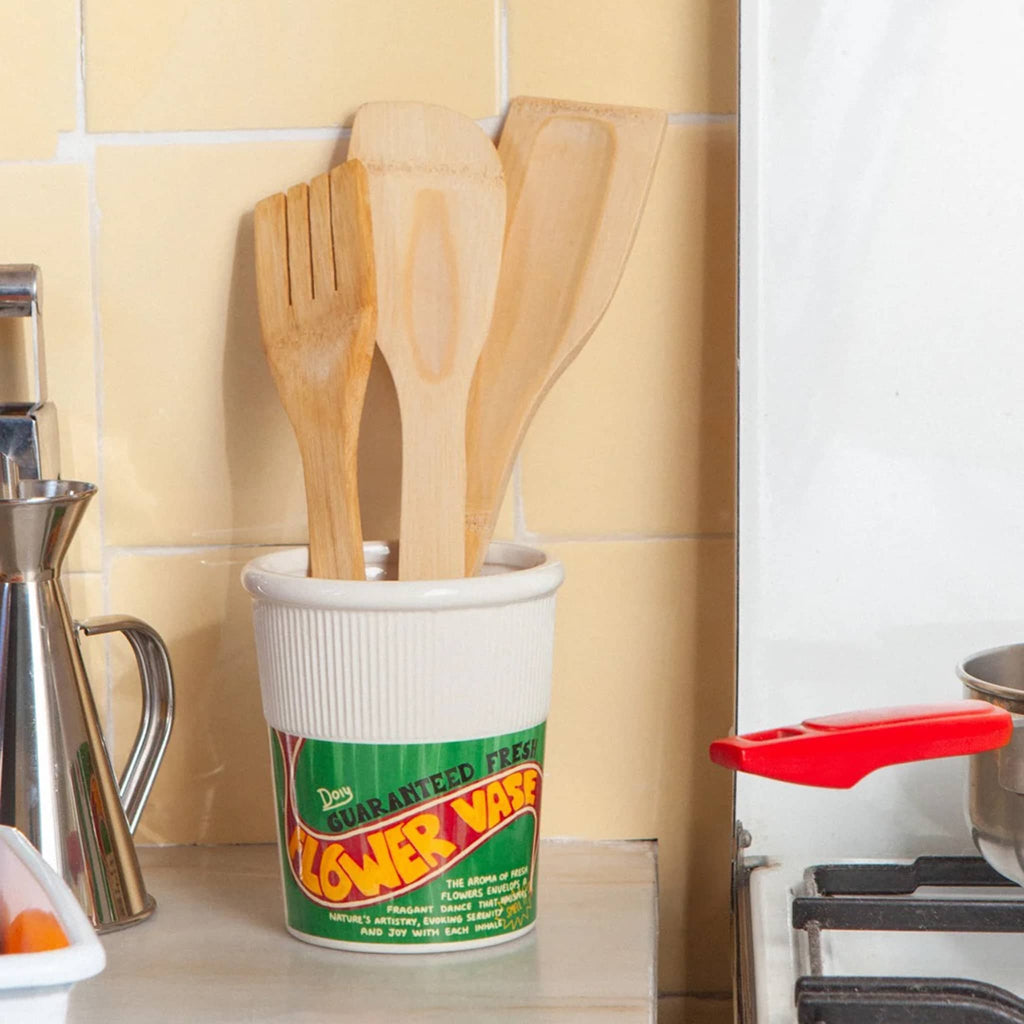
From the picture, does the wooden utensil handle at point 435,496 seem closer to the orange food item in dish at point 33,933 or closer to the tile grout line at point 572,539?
the tile grout line at point 572,539

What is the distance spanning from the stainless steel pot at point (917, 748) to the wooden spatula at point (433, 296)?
15 centimetres

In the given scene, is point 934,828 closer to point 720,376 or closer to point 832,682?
point 832,682

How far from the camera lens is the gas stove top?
440 millimetres

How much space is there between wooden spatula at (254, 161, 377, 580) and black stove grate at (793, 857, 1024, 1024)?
23cm

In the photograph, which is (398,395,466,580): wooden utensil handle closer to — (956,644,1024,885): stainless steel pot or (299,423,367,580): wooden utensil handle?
(299,423,367,580): wooden utensil handle

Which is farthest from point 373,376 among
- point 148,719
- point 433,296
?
point 148,719

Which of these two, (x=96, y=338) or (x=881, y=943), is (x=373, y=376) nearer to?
(x=96, y=338)

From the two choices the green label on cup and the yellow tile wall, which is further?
the yellow tile wall

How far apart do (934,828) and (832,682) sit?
8cm

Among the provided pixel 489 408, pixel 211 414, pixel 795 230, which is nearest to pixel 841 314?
pixel 795 230

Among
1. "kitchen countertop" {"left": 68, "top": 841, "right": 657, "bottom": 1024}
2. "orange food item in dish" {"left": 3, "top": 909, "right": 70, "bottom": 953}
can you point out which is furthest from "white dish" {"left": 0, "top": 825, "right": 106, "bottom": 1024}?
"kitchen countertop" {"left": 68, "top": 841, "right": 657, "bottom": 1024}

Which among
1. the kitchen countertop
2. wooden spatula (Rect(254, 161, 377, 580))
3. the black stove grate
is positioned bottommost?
the kitchen countertop

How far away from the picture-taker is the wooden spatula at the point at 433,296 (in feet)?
1.81

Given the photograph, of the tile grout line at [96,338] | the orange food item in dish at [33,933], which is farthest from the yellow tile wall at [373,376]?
the orange food item in dish at [33,933]
